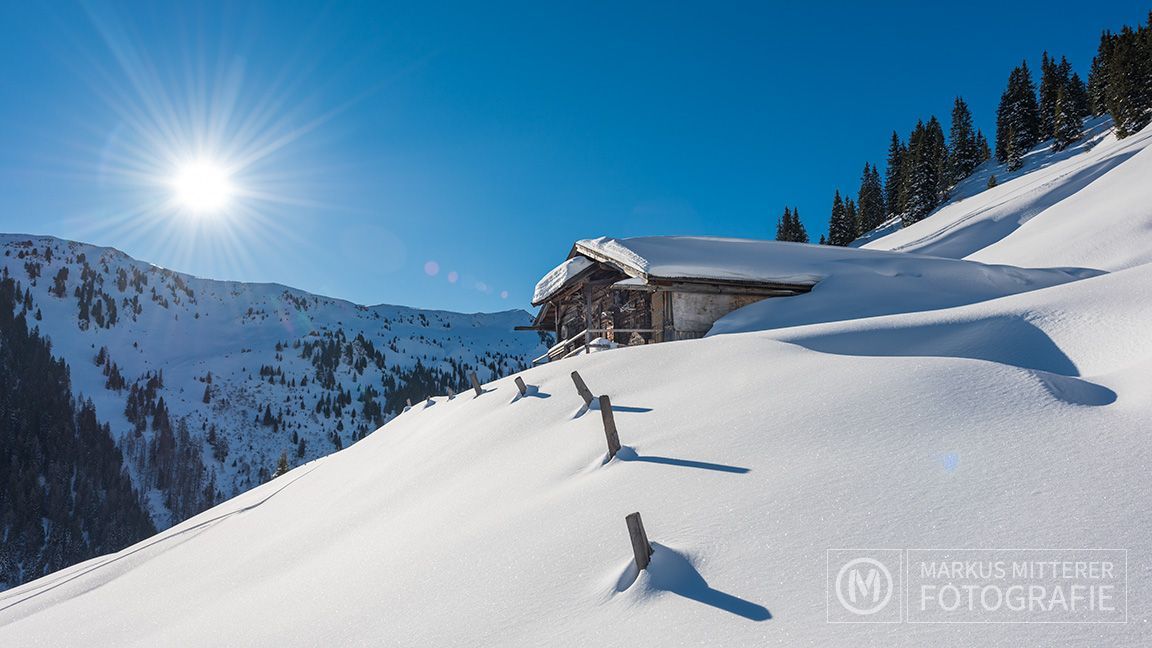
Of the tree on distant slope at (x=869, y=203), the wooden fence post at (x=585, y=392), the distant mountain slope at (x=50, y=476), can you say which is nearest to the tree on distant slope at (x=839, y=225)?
the tree on distant slope at (x=869, y=203)

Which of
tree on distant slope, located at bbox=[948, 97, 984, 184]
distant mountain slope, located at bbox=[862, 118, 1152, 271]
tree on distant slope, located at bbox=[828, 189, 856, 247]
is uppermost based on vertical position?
tree on distant slope, located at bbox=[948, 97, 984, 184]

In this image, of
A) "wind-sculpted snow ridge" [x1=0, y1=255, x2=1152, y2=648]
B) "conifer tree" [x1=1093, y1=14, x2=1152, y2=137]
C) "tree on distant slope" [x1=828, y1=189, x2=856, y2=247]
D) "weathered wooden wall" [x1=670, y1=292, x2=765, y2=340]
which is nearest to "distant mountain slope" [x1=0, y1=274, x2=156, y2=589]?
"wind-sculpted snow ridge" [x1=0, y1=255, x2=1152, y2=648]

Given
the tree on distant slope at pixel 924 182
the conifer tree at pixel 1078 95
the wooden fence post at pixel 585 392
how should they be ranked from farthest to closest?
the tree on distant slope at pixel 924 182, the conifer tree at pixel 1078 95, the wooden fence post at pixel 585 392

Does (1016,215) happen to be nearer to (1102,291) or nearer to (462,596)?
(1102,291)

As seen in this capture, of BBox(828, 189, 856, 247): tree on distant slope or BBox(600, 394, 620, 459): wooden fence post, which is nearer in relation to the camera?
BBox(600, 394, 620, 459): wooden fence post

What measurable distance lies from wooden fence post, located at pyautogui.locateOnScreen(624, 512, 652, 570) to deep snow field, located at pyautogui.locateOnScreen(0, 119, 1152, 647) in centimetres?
7

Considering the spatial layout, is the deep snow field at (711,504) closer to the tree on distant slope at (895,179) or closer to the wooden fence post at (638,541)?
the wooden fence post at (638,541)

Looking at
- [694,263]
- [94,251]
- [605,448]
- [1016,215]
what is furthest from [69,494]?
[1016,215]

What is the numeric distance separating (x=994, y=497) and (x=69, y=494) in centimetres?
6975

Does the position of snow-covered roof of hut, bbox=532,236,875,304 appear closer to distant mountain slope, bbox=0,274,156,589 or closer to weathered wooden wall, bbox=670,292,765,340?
weathered wooden wall, bbox=670,292,765,340

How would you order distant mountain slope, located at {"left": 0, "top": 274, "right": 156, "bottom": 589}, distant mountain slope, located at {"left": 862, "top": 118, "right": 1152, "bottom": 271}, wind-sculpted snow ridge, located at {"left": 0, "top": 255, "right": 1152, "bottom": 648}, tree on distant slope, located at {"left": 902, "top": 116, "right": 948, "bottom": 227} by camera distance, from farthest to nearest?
tree on distant slope, located at {"left": 902, "top": 116, "right": 948, "bottom": 227}
distant mountain slope, located at {"left": 0, "top": 274, "right": 156, "bottom": 589}
distant mountain slope, located at {"left": 862, "top": 118, "right": 1152, "bottom": 271}
wind-sculpted snow ridge, located at {"left": 0, "top": 255, "right": 1152, "bottom": 648}

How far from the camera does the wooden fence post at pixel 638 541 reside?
3.34m

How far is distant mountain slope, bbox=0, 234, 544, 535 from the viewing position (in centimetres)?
6091

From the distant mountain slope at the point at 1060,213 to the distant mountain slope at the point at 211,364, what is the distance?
58474mm
